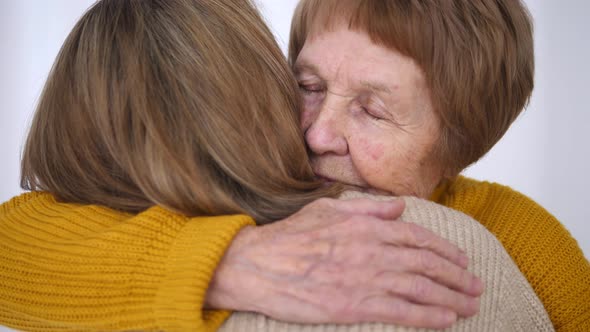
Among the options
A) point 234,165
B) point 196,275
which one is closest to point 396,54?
point 234,165

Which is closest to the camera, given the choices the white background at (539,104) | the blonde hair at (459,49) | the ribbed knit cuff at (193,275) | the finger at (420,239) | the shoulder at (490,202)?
the ribbed knit cuff at (193,275)

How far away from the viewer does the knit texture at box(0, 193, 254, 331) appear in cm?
101

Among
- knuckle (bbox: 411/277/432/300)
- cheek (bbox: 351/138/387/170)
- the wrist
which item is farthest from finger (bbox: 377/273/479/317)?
cheek (bbox: 351/138/387/170)

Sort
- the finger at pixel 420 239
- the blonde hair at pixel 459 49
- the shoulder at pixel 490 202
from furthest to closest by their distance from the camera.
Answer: the shoulder at pixel 490 202 → the blonde hair at pixel 459 49 → the finger at pixel 420 239

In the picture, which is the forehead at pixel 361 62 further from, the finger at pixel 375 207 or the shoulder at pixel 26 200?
the shoulder at pixel 26 200

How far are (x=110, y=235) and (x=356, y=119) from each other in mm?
610

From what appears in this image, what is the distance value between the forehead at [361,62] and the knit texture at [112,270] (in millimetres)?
459

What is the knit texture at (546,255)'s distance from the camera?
1.50 meters

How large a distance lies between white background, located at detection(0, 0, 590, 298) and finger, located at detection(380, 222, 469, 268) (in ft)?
6.41

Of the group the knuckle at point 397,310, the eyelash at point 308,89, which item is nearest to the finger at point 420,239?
the knuckle at point 397,310

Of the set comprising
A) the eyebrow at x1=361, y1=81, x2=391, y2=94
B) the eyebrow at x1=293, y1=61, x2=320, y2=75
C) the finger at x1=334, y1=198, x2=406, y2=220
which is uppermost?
the eyebrow at x1=293, y1=61, x2=320, y2=75

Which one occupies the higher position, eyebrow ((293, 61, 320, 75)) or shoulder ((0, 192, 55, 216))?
eyebrow ((293, 61, 320, 75))

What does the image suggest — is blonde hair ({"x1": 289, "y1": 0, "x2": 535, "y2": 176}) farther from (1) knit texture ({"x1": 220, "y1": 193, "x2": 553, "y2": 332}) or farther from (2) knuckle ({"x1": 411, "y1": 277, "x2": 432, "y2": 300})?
(2) knuckle ({"x1": 411, "y1": 277, "x2": 432, "y2": 300})

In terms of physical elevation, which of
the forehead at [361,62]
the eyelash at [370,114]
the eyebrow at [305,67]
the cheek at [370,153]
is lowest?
the cheek at [370,153]
